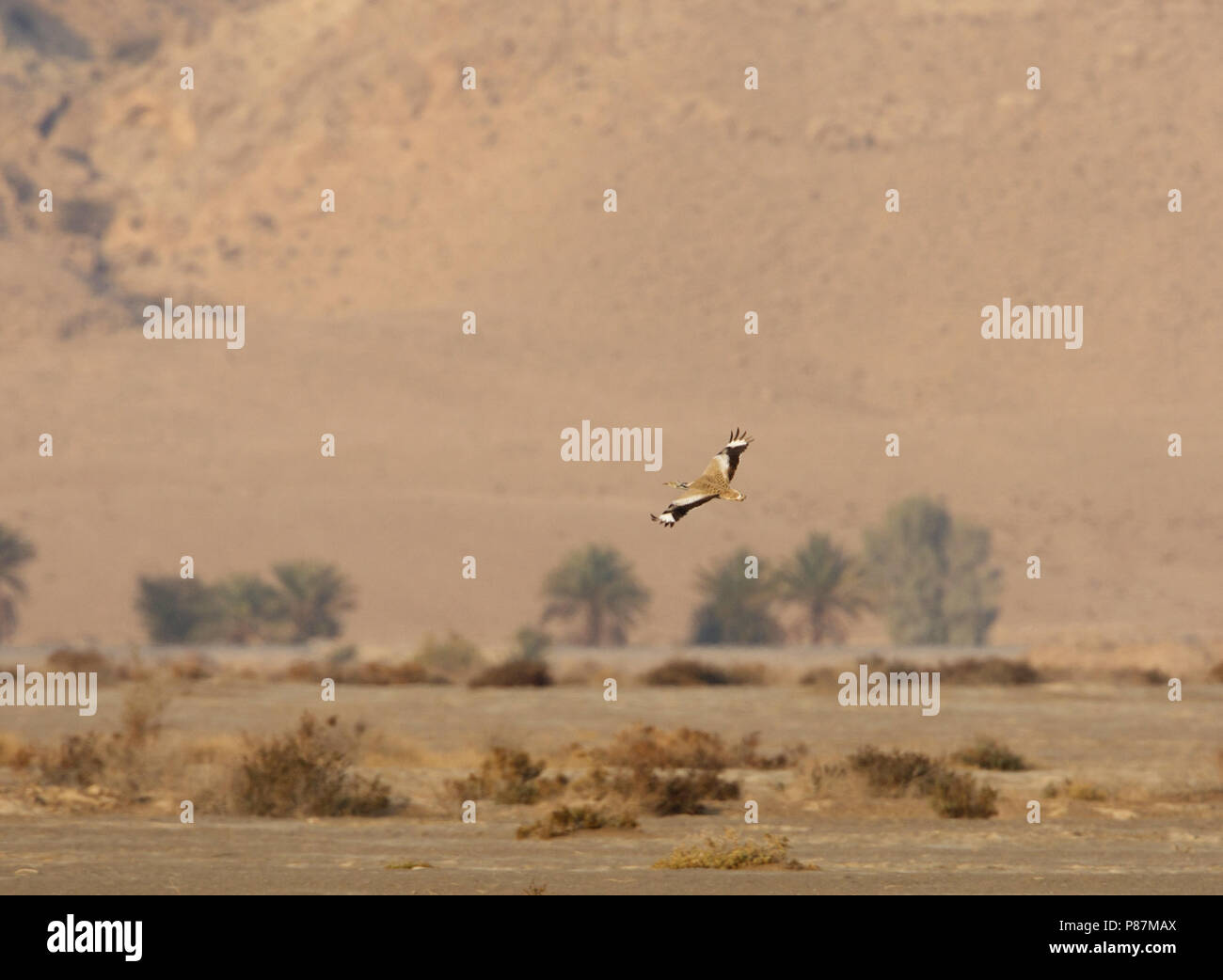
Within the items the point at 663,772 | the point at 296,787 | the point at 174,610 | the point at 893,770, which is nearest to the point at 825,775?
the point at 893,770

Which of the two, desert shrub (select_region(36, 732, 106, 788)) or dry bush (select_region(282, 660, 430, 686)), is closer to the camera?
desert shrub (select_region(36, 732, 106, 788))

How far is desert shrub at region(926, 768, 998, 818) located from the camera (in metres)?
24.5

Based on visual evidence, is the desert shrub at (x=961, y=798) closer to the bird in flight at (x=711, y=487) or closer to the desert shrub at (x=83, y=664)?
the bird in flight at (x=711, y=487)

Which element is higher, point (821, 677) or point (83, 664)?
point (83, 664)

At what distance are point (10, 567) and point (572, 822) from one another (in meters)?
63.9

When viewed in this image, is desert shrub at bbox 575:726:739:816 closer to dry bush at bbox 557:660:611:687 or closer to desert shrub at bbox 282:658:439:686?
dry bush at bbox 557:660:611:687

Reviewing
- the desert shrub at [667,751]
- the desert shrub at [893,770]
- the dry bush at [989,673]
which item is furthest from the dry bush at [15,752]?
the dry bush at [989,673]

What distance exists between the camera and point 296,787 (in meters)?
24.5

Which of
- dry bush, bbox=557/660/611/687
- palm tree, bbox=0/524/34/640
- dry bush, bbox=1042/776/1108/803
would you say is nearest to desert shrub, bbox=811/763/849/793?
dry bush, bbox=1042/776/1108/803

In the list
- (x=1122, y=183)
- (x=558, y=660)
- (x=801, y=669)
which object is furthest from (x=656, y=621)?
(x=1122, y=183)

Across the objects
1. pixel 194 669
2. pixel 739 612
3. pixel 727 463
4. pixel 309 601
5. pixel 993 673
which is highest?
pixel 727 463

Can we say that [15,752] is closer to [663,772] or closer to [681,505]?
[663,772]

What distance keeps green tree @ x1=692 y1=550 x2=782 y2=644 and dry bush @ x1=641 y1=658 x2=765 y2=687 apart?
25.0 meters

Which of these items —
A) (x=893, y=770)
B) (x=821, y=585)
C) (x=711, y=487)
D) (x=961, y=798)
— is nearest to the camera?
(x=711, y=487)
